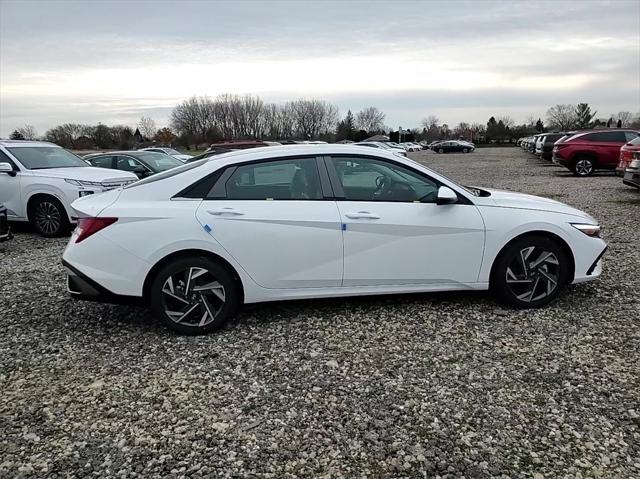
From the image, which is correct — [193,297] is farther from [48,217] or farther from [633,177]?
[633,177]

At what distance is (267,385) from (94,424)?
1070 millimetres

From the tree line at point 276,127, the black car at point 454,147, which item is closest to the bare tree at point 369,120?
the tree line at point 276,127

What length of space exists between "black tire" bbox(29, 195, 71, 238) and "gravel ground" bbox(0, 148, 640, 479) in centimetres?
360

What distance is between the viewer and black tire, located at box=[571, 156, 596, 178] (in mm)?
16984

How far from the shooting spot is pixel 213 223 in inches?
152

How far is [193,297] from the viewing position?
12.9 ft

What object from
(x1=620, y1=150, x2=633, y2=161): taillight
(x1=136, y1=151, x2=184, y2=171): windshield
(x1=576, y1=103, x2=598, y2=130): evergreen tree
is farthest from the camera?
(x1=576, y1=103, x2=598, y2=130): evergreen tree

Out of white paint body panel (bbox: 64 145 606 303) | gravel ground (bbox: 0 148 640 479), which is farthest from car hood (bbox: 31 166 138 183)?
white paint body panel (bbox: 64 145 606 303)

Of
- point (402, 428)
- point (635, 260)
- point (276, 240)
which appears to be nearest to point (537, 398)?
point (402, 428)

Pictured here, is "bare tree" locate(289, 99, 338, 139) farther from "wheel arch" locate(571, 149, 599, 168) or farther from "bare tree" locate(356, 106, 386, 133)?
"wheel arch" locate(571, 149, 599, 168)

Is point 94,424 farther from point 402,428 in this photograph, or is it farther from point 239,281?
Answer: point 402,428

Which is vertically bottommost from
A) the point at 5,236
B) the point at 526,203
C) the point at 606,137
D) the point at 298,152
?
the point at 5,236

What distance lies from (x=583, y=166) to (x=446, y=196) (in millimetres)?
15662

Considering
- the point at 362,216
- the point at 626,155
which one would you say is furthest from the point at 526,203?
the point at 626,155
